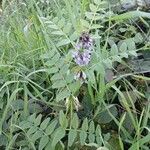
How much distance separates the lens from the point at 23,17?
2375 millimetres

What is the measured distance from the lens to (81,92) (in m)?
1.52

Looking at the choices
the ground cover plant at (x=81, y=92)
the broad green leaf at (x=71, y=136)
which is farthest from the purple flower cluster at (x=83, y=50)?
the broad green leaf at (x=71, y=136)

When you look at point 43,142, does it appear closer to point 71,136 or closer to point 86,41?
point 71,136

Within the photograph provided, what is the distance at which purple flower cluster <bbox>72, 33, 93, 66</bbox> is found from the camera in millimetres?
1268

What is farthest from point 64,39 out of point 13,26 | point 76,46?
point 13,26

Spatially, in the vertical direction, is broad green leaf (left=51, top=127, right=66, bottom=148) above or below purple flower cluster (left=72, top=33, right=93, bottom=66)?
below

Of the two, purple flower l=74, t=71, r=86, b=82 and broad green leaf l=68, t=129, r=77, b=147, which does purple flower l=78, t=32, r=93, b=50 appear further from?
broad green leaf l=68, t=129, r=77, b=147

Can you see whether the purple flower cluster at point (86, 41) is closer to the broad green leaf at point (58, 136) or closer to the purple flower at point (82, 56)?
the purple flower at point (82, 56)

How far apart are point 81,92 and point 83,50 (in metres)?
0.27

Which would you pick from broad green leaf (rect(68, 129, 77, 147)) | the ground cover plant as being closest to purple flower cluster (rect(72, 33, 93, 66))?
the ground cover plant

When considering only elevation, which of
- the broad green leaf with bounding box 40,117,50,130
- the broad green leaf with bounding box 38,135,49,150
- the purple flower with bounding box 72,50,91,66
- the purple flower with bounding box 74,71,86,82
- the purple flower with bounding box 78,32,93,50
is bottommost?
the broad green leaf with bounding box 38,135,49,150

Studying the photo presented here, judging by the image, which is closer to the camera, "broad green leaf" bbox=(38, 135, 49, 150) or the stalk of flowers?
the stalk of flowers

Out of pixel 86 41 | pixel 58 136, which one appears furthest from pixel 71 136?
pixel 86 41

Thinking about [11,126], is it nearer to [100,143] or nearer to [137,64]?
[100,143]
